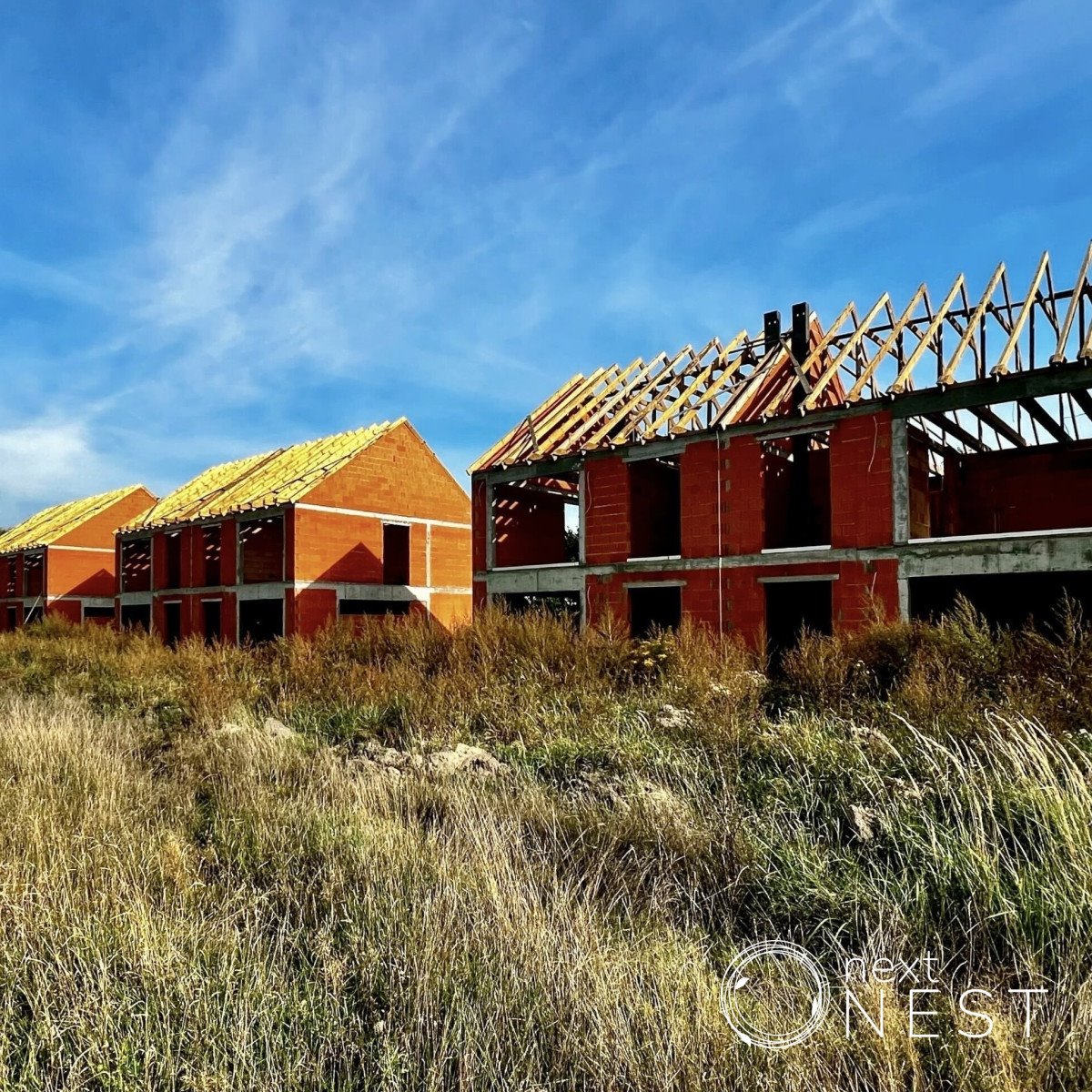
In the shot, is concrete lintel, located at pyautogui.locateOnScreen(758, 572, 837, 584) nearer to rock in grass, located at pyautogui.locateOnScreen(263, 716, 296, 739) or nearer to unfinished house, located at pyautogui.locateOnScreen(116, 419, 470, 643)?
rock in grass, located at pyautogui.locateOnScreen(263, 716, 296, 739)

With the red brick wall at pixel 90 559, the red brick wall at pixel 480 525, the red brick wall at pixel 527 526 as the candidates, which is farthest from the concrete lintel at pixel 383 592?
the red brick wall at pixel 90 559

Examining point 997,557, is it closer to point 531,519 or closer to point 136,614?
point 531,519

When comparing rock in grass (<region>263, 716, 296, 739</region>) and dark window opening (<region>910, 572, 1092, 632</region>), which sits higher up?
dark window opening (<region>910, 572, 1092, 632</region>)

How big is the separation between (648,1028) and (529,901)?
1266 millimetres

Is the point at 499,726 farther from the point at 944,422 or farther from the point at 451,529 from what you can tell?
the point at 451,529

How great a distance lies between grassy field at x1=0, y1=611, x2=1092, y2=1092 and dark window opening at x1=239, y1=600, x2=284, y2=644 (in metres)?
17.5

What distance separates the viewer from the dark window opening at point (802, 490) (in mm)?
18875

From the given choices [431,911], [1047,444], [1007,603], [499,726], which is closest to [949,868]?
[431,911]

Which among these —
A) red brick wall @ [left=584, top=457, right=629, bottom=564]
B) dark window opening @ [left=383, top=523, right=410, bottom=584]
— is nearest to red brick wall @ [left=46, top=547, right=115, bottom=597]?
dark window opening @ [left=383, top=523, right=410, bottom=584]

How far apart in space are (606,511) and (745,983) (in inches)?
615

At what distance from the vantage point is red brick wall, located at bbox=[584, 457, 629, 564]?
61.3ft

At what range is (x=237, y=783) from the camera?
7.11 meters

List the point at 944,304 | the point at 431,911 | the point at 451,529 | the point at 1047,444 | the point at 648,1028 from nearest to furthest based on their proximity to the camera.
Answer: the point at 648,1028 → the point at 431,911 → the point at 944,304 → the point at 1047,444 → the point at 451,529

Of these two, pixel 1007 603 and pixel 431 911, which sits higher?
pixel 1007 603
